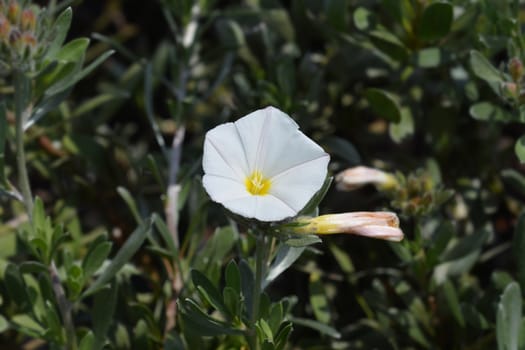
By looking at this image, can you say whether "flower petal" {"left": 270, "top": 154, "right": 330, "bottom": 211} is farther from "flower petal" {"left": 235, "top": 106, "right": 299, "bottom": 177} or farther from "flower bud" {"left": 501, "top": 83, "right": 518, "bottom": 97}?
"flower bud" {"left": 501, "top": 83, "right": 518, "bottom": 97}

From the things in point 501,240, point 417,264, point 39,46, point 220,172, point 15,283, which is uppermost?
point 39,46

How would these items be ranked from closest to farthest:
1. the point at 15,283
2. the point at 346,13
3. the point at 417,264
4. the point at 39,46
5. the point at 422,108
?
the point at 39,46 < the point at 15,283 < the point at 417,264 < the point at 346,13 < the point at 422,108

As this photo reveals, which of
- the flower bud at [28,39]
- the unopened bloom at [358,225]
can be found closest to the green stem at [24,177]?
the flower bud at [28,39]

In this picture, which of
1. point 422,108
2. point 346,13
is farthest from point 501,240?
point 346,13

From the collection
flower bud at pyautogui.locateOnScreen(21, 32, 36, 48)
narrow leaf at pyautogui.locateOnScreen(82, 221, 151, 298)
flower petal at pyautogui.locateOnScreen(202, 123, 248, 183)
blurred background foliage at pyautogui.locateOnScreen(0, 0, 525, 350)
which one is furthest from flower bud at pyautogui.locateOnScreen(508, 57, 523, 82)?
flower bud at pyautogui.locateOnScreen(21, 32, 36, 48)

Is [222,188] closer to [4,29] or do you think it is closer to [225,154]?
[225,154]

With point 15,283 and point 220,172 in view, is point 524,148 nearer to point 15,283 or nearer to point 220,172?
point 220,172

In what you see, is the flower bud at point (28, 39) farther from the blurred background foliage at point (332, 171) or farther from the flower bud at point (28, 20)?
the blurred background foliage at point (332, 171)
